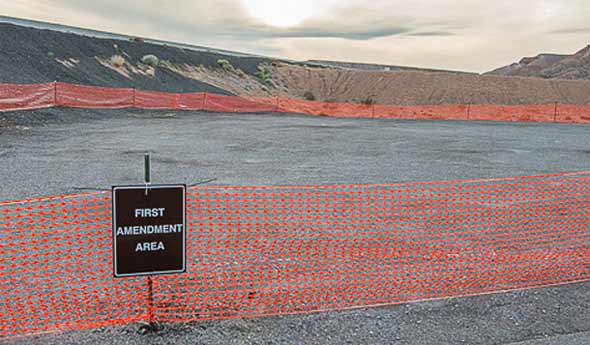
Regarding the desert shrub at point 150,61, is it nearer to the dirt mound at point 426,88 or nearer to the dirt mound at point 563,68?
the dirt mound at point 426,88

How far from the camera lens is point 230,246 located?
6984 mm

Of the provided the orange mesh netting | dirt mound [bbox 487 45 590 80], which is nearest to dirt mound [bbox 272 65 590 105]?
the orange mesh netting

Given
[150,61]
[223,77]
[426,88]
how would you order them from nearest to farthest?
[150,61] < [223,77] < [426,88]

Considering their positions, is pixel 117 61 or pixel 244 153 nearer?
pixel 244 153

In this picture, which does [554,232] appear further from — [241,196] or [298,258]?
[241,196]

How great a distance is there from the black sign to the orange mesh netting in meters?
20.2

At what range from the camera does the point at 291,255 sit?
6664mm

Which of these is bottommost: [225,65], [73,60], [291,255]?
[291,255]

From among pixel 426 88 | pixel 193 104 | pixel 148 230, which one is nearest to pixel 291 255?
pixel 148 230

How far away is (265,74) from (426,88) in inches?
792

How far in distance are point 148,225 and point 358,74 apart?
232 feet

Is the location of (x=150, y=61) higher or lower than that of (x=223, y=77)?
higher

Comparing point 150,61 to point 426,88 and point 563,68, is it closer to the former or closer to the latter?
point 426,88

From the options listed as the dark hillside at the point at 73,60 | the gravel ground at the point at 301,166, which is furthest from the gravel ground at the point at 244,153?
the dark hillside at the point at 73,60
